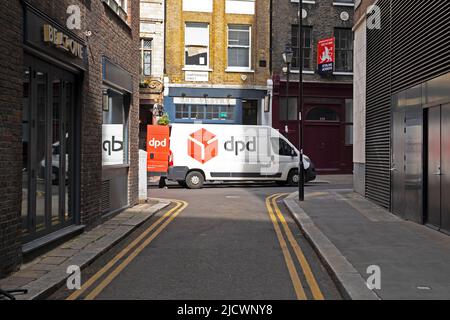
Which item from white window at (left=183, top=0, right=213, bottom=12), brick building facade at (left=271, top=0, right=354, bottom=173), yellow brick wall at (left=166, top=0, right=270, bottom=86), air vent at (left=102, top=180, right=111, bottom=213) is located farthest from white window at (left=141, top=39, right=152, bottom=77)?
air vent at (left=102, top=180, right=111, bottom=213)

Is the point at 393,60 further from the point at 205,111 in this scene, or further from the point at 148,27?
the point at 148,27

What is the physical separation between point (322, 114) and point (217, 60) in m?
6.68

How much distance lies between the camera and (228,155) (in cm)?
2333

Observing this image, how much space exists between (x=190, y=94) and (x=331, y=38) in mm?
8200

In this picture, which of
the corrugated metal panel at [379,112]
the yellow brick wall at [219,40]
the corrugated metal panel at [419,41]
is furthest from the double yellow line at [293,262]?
the yellow brick wall at [219,40]

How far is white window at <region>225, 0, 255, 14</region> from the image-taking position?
30391 mm

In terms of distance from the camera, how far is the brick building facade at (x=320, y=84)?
101ft

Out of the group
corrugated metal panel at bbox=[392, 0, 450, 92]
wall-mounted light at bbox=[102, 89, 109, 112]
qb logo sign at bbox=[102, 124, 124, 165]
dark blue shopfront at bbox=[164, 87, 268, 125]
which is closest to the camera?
corrugated metal panel at bbox=[392, 0, 450, 92]

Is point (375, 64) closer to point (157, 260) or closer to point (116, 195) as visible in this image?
point (116, 195)

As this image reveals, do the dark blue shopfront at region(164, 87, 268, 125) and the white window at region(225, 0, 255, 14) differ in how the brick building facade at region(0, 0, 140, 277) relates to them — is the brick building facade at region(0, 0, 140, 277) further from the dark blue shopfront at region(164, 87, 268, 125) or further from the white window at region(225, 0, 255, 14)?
the white window at region(225, 0, 255, 14)

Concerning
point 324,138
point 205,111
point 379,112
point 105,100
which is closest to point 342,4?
point 324,138

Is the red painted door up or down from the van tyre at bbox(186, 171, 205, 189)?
up

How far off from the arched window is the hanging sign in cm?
216

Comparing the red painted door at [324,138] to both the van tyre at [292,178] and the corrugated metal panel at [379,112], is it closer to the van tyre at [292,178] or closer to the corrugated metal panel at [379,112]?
the van tyre at [292,178]
